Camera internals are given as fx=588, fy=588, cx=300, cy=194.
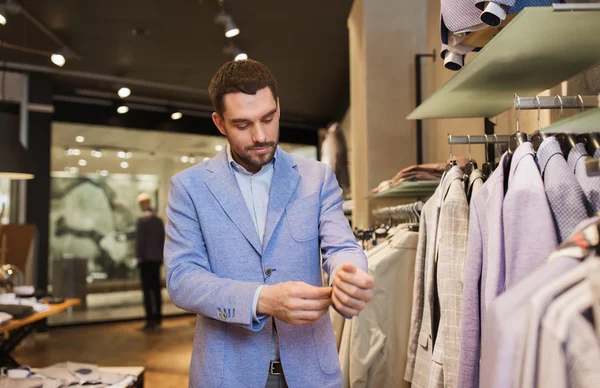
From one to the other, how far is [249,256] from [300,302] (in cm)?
33

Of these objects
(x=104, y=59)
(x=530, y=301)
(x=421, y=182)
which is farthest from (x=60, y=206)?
(x=530, y=301)

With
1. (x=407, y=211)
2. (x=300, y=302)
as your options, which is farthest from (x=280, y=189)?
(x=407, y=211)

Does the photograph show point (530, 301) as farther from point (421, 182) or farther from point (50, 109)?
point (50, 109)

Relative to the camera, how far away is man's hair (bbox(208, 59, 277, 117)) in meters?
1.61

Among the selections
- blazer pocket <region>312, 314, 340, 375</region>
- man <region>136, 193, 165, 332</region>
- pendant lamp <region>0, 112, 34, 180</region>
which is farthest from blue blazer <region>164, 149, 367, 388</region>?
man <region>136, 193, 165, 332</region>

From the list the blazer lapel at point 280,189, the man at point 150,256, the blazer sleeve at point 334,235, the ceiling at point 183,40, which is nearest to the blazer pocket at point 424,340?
the blazer sleeve at point 334,235

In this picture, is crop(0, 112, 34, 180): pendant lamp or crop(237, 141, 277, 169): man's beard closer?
crop(237, 141, 277, 169): man's beard

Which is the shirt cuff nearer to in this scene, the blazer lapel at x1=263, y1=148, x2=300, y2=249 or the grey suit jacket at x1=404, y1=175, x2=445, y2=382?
the blazer lapel at x1=263, y1=148, x2=300, y2=249

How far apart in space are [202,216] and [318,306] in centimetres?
A: 47

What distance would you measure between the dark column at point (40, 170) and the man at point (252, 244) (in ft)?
23.7

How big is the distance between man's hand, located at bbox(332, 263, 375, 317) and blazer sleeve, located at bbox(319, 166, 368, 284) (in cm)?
20

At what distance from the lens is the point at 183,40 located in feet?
22.0

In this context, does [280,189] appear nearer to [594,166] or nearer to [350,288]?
[350,288]

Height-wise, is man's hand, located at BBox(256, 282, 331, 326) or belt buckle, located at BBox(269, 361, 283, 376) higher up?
man's hand, located at BBox(256, 282, 331, 326)
